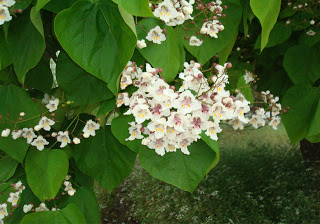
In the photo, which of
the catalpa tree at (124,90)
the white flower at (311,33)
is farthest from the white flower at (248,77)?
the white flower at (311,33)

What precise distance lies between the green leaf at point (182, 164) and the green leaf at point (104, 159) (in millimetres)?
253

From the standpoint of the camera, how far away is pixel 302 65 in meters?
1.60

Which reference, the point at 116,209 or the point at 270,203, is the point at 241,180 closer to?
the point at 270,203

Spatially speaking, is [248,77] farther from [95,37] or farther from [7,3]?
[7,3]

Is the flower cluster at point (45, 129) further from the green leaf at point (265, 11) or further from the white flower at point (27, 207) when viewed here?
the green leaf at point (265, 11)

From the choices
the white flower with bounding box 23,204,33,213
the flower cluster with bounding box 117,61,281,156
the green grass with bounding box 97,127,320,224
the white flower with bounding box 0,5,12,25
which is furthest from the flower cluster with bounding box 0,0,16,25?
the green grass with bounding box 97,127,320,224

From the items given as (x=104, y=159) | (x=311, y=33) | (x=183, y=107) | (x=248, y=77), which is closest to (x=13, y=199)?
(x=104, y=159)

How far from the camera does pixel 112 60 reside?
2.86 ft

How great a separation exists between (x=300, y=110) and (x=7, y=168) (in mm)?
1198

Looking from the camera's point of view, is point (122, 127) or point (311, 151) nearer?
point (122, 127)

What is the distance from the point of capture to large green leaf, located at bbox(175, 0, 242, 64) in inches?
43.8

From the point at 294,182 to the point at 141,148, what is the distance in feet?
10.1

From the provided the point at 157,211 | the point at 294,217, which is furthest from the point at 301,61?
the point at 157,211

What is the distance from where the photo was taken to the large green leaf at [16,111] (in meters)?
1.16
